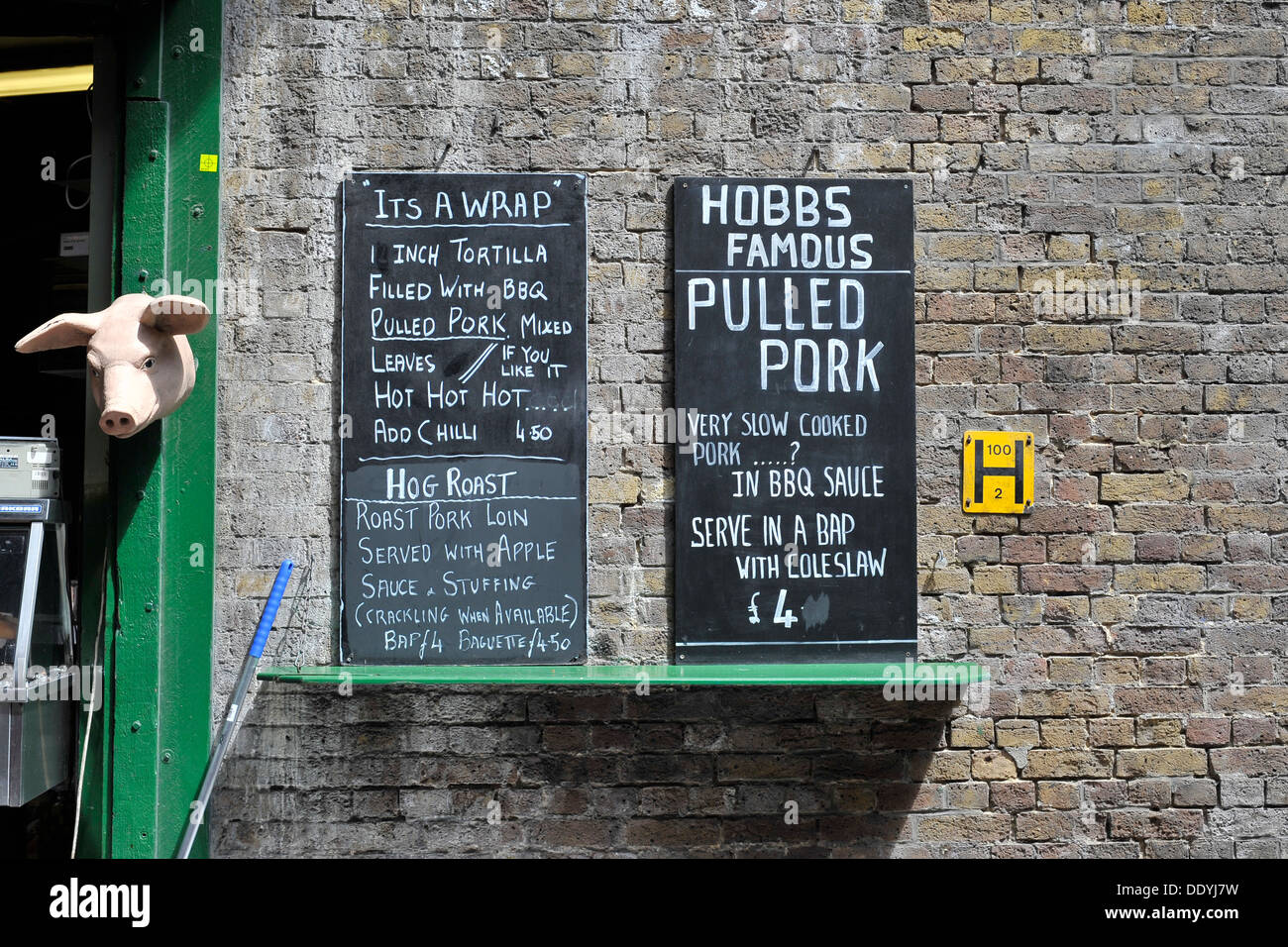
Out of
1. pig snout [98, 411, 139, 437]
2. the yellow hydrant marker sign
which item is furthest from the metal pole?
the yellow hydrant marker sign

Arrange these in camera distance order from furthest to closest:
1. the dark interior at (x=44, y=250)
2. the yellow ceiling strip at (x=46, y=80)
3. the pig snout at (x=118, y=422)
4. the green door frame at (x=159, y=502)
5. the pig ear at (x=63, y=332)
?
the yellow ceiling strip at (x=46, y=80) → the dark interior at (x=44, y=250) → the green door frame at (x=159, y=502) → the pig ear at (x=63, y=332) → the pig snout at (x=118, y=422)

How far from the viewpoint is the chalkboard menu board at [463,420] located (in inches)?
120

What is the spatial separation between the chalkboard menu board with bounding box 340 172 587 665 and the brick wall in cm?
9

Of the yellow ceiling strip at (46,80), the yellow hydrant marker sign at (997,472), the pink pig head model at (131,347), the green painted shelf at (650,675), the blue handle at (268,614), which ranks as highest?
the yellow ceiling strip at (46,80)

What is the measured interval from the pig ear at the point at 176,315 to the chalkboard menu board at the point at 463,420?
1.55ft

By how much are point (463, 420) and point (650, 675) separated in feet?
3.51

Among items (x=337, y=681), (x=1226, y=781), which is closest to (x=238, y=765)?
(x=337, y=681)

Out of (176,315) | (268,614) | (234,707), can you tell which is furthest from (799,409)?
(234,707)

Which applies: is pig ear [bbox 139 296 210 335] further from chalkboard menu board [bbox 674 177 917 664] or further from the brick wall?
chalkboard menu board [bbox 674 177 917 664]

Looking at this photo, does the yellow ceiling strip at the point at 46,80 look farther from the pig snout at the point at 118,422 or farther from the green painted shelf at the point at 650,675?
the green painted shelf at the point at 650,675

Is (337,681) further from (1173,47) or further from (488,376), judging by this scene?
(1173,47)

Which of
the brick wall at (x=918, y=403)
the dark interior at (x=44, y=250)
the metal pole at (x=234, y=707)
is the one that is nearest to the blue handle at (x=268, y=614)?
the metal pole at (x=234, y=707)

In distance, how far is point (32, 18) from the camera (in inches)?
124

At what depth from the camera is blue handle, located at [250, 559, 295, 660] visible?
2.92 metres
